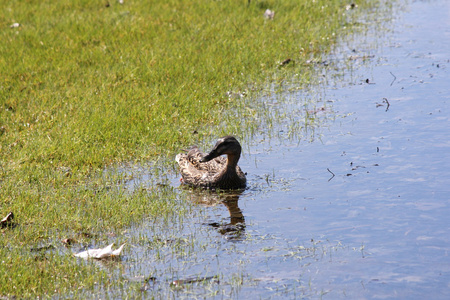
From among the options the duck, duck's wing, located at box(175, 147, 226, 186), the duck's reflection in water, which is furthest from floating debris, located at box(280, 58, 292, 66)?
the duck's reflection in water

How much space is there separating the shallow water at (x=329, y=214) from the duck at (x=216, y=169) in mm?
218

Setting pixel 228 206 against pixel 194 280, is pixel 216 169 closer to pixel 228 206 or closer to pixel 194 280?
pixel 228 206

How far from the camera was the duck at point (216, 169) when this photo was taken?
9.44 m

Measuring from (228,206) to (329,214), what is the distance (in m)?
1.41

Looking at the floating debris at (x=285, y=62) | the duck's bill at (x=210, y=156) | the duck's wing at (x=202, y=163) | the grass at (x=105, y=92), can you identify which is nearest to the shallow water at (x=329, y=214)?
the duck's wing at (x=202, y=163)

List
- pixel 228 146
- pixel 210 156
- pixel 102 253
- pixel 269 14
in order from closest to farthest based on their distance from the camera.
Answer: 1. pixel 102 253
2. pixel 228 146
3. pixel 210 156
4. pixel 269 14

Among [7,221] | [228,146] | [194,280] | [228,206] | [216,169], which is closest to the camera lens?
[194,280]

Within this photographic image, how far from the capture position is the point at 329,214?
26.6 ft

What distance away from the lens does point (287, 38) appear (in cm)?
1549

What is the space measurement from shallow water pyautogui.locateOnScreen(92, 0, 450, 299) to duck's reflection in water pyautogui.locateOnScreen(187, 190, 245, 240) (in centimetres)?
2

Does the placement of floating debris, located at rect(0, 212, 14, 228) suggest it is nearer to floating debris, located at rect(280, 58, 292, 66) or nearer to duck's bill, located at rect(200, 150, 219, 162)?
duck's bill, located at rect(200, 150, 219, 162)

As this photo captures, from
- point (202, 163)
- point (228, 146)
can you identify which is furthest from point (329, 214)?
point (202, 163)

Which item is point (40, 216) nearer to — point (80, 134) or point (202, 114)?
point (80, 134)

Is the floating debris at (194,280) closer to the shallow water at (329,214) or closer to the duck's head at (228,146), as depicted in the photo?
the shallow water at (329,214)
